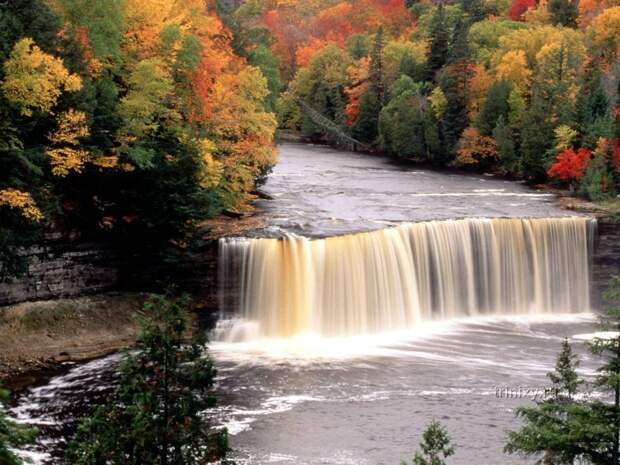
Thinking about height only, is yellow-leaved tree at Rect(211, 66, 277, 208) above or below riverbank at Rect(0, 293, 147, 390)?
above

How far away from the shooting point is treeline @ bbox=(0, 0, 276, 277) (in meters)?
32.7

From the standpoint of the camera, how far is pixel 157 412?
Answer: 13.6 metres

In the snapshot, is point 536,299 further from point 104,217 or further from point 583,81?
point 583,81

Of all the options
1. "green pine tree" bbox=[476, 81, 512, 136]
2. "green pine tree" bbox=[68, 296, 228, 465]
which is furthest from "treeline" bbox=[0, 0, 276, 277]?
"green pine tree" bbox=[476, 81, 512, 136]

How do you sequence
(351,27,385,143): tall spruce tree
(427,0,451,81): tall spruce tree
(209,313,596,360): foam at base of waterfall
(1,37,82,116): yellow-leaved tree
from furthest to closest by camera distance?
(351,27,385,143): tall spruce tree
(427,0,451,81): tall spruce tree
(209,313,596,360): foam at base of waterfall
(1,37,82,116): yellow-leaved tree

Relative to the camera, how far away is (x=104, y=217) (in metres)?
37.7

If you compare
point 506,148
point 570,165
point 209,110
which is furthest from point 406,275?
point 506,148

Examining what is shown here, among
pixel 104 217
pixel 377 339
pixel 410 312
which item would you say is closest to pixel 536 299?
pixel 410 312

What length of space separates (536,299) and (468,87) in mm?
36999

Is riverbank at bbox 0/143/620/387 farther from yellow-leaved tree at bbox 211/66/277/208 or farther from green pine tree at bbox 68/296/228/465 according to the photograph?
green pine tree at bbox 68/296/228/465

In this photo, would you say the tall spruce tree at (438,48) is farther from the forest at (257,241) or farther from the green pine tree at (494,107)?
the forest at (257,241)

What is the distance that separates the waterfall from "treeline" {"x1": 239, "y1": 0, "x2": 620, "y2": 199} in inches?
401

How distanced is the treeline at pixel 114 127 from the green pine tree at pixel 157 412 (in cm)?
1969

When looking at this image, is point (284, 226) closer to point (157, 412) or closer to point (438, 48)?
point (157, 412)
